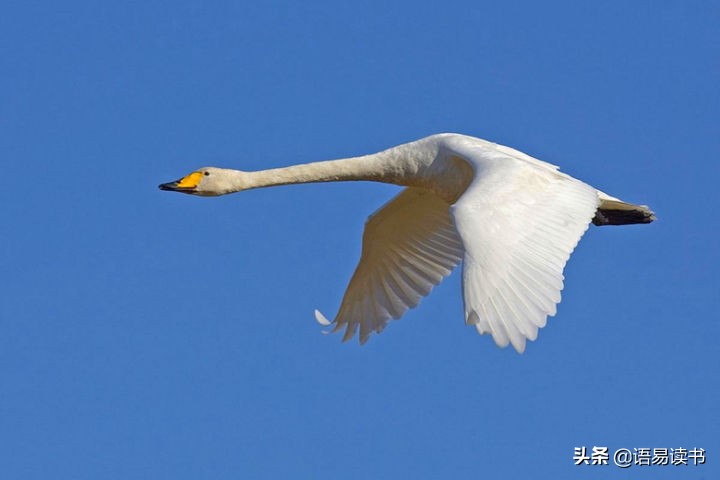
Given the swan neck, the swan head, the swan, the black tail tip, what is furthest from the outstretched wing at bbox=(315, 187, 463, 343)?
the black tail tip

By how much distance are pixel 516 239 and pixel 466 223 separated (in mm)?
480

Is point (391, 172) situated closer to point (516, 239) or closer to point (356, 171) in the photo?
point (356, 171)

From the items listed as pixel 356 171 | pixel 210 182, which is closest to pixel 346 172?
pixel 356 171

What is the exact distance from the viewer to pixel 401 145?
20.2m

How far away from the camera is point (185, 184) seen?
20.5m

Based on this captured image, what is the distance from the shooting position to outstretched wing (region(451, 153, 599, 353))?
49.8 feet

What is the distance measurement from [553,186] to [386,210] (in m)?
4.04

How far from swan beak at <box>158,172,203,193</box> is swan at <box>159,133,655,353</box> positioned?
0.01 m

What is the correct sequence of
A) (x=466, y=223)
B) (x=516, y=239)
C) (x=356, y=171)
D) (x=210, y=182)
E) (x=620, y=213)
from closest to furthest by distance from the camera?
1. (x=516, y=239)
2. (x=466, y=223)
3. (x=620, y=213)
4. (x=356, y=171)
5. (x=210, y=182)

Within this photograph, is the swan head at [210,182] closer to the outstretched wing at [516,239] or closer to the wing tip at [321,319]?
the wing tip at [321,319]

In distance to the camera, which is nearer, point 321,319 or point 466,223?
point 466,223

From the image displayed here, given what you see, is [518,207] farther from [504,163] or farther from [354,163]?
Answer: [354,163]

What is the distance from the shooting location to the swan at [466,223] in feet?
50.6

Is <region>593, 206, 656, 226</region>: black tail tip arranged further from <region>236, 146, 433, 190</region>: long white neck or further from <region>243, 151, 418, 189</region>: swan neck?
<region>243, 151, 418, 189</region>: swan neck
